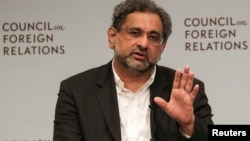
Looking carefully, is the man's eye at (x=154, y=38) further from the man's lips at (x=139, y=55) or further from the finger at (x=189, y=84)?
the finger at (x=189, y=84)

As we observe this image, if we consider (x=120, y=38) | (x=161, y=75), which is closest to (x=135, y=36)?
(x=120, y=38)

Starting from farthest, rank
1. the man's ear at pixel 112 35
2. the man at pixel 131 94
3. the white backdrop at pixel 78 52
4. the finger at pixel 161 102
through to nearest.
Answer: the white backdrop at pixel 78 52 < the man's ear at pixel 112 35 < the man at pixel 131 94 < the finger at pixel 161 102

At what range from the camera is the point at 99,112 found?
2.20m

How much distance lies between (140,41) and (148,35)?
0.18 feet

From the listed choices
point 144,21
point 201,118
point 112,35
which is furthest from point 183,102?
point 112,35

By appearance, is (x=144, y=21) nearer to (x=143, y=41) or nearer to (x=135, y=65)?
(x=143, y=41)

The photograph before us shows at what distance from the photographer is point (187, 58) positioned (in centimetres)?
293

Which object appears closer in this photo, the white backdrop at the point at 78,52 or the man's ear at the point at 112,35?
the man's ear at the point at 112,35

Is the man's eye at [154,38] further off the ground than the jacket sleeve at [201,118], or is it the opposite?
the man's eye at [154,38]

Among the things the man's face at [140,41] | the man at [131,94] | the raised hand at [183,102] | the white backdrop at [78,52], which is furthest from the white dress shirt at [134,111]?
Result: the white backdrop at [78,52]

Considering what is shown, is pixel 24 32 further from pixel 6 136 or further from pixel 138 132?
pixel 138 132

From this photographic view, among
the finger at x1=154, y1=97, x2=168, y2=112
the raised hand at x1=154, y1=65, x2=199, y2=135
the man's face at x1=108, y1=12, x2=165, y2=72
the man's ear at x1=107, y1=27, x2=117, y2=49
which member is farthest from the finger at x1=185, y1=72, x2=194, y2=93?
the man's ear at x1=107, y1=27, x2=117, y2=49

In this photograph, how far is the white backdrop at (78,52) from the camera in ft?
9.52

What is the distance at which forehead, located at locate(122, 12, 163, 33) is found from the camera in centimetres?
223
